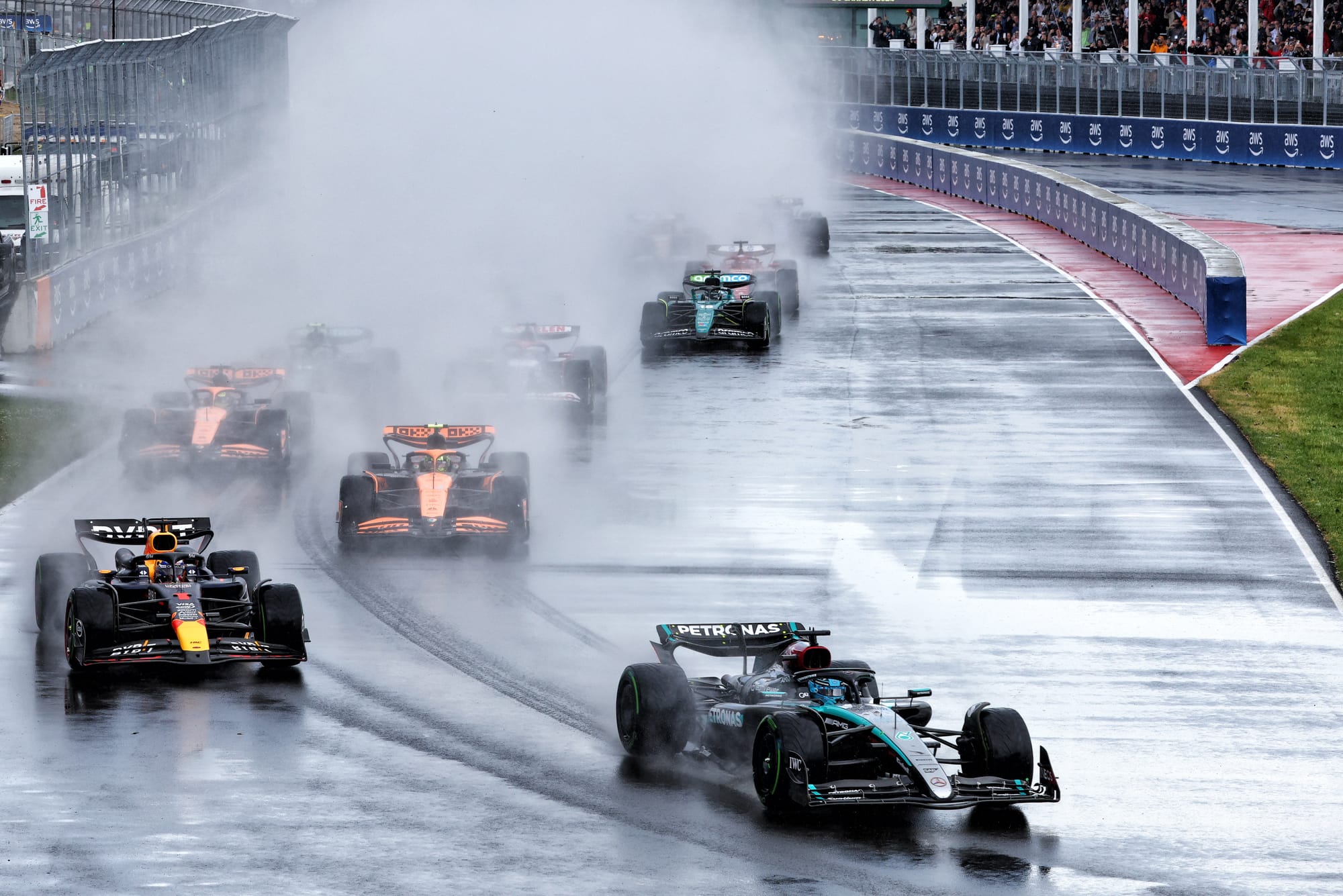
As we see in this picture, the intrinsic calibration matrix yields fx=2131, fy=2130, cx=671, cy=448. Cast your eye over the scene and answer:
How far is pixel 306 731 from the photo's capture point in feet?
46.5

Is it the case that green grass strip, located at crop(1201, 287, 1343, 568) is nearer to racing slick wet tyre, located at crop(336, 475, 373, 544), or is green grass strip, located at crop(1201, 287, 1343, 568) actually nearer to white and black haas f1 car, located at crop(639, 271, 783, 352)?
white and black haas f1 car, located at crop(639, 271, 783, 352)

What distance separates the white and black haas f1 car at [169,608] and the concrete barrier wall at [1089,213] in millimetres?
21081

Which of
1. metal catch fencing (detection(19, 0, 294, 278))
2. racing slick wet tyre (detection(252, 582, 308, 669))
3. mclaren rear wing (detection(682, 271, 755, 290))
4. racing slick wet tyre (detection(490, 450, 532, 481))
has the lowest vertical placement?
racing slick wet tyre (detection(252, 582, 308, 669))

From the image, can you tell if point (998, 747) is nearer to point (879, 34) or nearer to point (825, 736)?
point (825, 736)

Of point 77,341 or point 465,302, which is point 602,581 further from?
point 465,302

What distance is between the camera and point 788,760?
12.2m

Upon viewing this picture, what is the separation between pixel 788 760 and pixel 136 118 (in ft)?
102

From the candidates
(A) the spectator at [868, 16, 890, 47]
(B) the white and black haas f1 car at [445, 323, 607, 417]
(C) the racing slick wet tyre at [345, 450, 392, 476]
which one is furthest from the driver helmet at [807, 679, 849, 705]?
(A) the spectator at [868, 16, 890, 47]

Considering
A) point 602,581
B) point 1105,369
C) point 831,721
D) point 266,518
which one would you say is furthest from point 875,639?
point 1105,369

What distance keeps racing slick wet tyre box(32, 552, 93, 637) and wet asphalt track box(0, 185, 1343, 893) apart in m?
0.34

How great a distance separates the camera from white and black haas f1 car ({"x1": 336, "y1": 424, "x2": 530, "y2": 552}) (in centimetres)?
2023

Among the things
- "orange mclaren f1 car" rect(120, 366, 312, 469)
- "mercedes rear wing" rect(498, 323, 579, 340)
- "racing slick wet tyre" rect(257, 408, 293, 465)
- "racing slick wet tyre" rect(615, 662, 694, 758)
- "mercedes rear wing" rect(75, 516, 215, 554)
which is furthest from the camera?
"mercedes rear wing" rect(498, 323, 579, 340)

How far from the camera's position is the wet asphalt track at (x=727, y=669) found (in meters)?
11.7

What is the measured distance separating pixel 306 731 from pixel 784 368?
1945 centimetres
